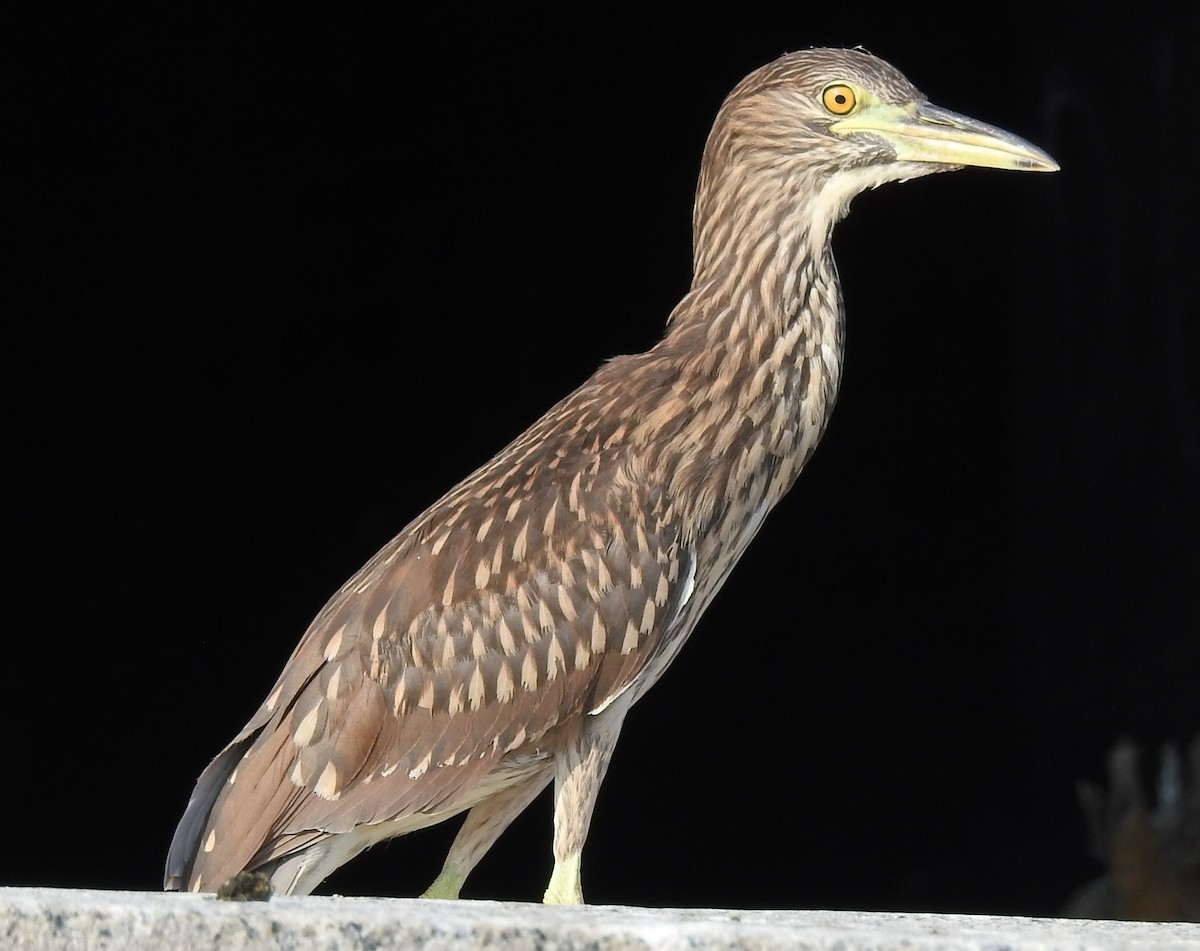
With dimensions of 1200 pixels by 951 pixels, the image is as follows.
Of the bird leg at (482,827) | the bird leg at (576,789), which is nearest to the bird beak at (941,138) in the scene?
the bird leg at (576,789)

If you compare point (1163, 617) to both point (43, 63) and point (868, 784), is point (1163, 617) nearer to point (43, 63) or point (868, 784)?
point (868, 784)

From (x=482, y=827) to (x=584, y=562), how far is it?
2.07ft

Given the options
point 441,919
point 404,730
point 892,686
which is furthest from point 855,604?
point 441,919

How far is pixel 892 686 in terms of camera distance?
732 cm

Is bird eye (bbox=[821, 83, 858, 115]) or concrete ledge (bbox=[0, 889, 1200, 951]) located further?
bird eye (bbox=[821, 83, 858, 115])

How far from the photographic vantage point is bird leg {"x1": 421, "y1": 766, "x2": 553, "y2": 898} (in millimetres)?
3365

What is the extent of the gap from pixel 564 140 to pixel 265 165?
3.79 ft

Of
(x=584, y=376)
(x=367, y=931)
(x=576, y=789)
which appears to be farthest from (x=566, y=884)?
(x=584, y=376)

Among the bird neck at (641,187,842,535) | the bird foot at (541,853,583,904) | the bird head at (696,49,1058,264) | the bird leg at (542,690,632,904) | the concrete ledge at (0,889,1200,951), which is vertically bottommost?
the bird foot at (541,853,583,904)

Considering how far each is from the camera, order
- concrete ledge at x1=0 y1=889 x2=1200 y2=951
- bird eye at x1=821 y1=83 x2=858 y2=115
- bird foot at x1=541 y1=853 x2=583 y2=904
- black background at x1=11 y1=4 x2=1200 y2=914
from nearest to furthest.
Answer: concrete ledge at x1=0 y1=889 x2=1200 y2=951 < bird foot at x1=541 y1=853 x2=583 y2=904 < bird eye at x1=821 y1=83 x2=858 y2=115 < black background at x1=11 y1=4 x2=1200 y2=914

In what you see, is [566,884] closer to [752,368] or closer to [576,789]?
[576,789]

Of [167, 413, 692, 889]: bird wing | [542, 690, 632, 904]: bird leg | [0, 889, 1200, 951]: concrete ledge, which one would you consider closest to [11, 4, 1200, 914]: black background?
[167, 413, 692, 889]: bird wing

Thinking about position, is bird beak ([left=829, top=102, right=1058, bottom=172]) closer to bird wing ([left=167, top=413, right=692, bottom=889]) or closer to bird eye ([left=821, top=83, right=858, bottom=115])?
bird eye ([left=821, top=83, right=858, bottom=115])

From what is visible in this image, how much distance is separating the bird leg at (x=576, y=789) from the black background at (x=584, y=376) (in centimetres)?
380
